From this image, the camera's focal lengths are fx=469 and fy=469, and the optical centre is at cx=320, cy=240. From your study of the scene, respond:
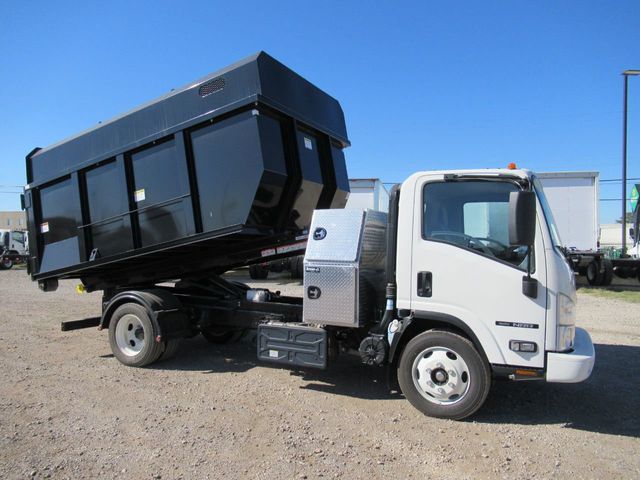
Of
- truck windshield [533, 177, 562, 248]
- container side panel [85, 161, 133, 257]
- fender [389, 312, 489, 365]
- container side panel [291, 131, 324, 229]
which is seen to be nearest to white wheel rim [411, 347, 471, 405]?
fender [389, 312, 489, 365]

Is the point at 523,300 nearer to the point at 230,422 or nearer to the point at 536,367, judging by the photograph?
the point at 536,367

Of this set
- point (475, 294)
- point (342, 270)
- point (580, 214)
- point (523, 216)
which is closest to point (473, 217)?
point (523, 216)

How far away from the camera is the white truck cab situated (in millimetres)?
4066

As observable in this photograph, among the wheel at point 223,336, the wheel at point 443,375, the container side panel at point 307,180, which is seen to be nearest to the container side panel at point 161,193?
the container side panel at point 307,180

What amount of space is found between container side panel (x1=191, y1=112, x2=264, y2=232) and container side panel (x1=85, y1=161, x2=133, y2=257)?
4.32 feet

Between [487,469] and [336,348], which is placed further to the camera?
[336,348]

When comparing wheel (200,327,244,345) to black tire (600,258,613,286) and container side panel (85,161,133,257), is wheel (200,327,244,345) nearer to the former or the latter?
container side panel (85,161,133,257)

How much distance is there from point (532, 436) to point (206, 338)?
5.31 meters

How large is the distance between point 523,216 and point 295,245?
281cm

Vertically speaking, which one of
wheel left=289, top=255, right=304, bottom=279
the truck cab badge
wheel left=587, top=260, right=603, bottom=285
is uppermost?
the truck cab badge

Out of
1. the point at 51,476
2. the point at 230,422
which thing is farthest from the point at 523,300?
the point at 51,476

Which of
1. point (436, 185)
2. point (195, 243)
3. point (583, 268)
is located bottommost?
point (583, 268)

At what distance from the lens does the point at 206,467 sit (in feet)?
11.5

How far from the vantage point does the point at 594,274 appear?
1708 centimetres
